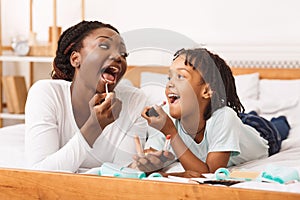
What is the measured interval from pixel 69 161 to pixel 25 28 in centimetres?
238

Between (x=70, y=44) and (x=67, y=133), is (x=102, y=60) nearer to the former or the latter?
(x=70, y=44)

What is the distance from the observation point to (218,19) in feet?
10.2

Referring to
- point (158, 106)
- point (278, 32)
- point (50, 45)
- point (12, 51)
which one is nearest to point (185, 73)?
point (158, 106)

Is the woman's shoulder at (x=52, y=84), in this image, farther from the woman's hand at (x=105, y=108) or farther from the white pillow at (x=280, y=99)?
the white pillow at (x=280, y=99)

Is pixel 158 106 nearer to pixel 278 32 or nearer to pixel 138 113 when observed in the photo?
pixel 138 113

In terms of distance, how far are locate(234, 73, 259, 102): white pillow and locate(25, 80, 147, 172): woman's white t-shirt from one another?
1.29 m

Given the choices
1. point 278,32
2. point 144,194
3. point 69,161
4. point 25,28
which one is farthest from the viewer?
point 25,28

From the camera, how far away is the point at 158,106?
1.23m

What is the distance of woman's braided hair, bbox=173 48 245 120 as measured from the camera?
4.13ft

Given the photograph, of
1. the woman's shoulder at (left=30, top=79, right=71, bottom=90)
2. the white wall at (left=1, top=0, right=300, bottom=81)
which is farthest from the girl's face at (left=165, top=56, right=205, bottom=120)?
the white wall at (left=1, top=0, right=300, bottom=81)

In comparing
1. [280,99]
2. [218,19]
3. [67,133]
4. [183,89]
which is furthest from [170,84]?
[218,19]

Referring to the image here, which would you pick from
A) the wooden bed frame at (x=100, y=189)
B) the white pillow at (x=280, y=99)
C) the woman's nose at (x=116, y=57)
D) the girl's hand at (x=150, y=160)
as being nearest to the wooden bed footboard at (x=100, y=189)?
the wooden bed frame at (x=100, y=189)

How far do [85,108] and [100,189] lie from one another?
1.18 ft

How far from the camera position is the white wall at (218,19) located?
2.96 metres
